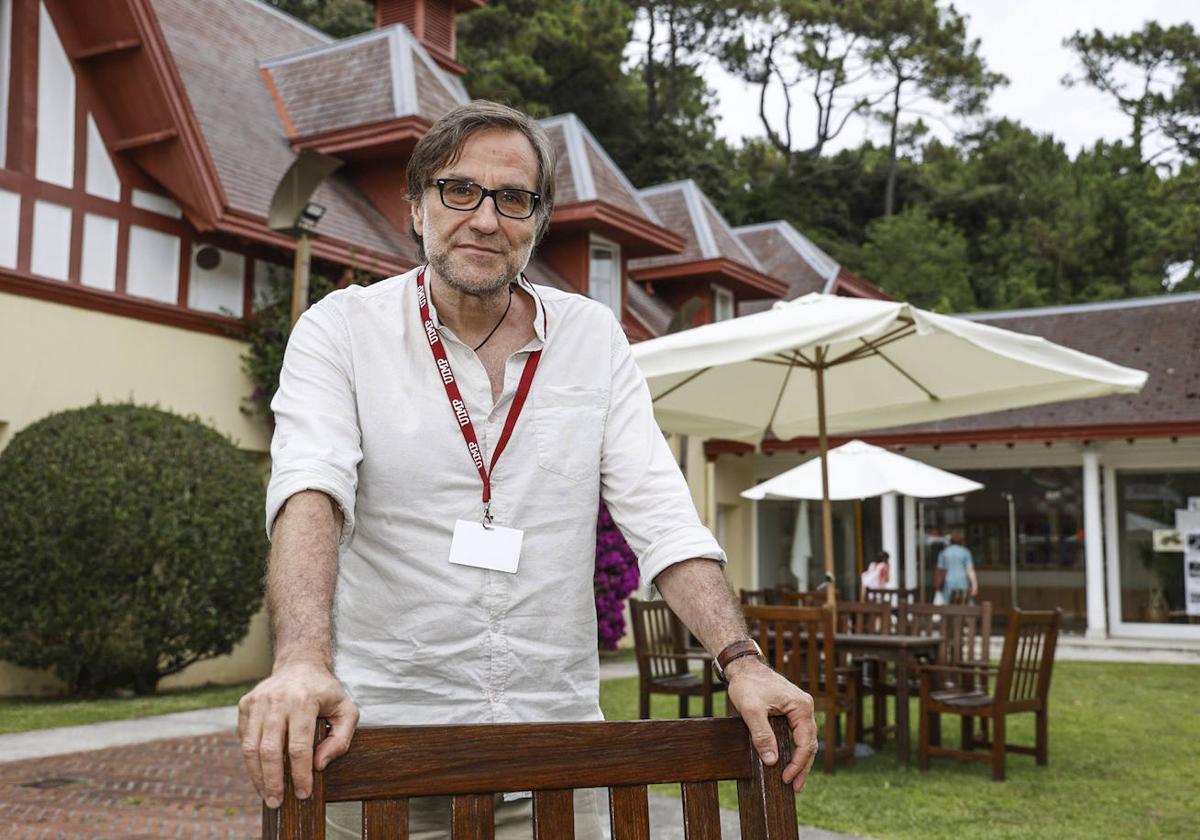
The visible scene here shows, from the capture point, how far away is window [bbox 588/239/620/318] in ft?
56.1

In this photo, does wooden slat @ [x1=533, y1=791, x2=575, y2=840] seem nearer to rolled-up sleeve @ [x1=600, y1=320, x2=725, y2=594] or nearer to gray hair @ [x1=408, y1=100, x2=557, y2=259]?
rolled-up sleeve @ [x1=600, y1=320, x2=725, y2=594]

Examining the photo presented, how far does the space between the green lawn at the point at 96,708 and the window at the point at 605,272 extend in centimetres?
822

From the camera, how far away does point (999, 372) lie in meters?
7.66

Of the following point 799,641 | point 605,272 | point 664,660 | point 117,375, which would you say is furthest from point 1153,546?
point 117,375

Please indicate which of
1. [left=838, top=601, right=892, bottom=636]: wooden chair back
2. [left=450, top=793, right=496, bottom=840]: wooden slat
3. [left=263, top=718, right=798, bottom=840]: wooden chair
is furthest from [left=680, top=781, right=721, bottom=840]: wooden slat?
[left=838, top=601, right=892, bottom=636]: wooden chair back

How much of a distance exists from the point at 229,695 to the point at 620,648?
24.9 ft

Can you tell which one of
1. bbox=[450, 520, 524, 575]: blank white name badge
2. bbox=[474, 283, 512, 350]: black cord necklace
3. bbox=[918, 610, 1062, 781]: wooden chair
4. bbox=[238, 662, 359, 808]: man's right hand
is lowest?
bbox=[918, 610, 1062, 781]: wooden chair

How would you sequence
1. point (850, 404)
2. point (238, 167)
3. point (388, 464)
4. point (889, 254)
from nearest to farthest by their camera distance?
point (388, 464) → point (850, 404) → point (238, 167) → point (889, 254)

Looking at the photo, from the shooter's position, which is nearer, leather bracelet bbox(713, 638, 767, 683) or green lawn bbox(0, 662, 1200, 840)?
leather bracelet bbox(713, 638, 767, 683)

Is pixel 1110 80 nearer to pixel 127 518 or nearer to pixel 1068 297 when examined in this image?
pixel 1068 297

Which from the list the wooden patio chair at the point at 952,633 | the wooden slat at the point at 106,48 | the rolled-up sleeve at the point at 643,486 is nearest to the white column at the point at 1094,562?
the wooden patio chair at the point at 952,633

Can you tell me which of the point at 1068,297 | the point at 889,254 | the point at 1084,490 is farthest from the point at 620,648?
the point at 1068,297

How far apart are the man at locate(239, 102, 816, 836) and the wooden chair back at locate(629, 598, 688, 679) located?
518 cm

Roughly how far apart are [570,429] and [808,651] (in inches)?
187
